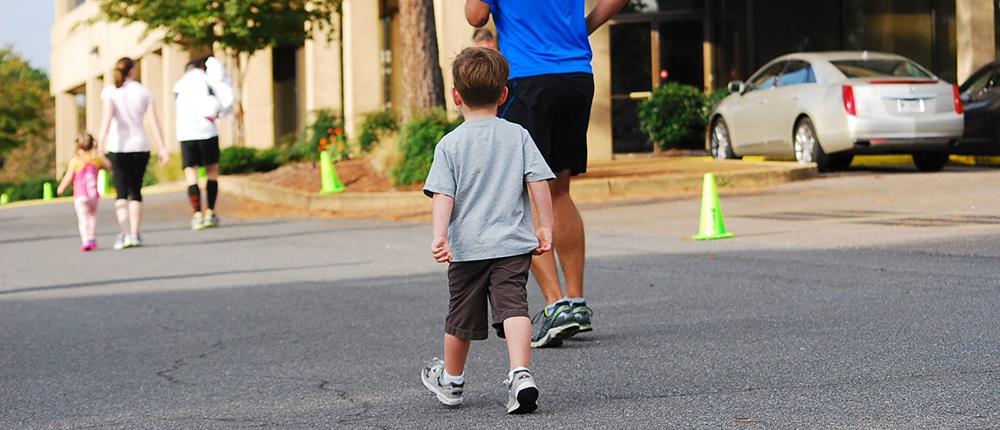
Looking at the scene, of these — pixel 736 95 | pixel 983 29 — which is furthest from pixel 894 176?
pixel 983 29

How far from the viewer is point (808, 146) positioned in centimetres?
1919

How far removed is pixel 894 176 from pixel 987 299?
1068 centimetres

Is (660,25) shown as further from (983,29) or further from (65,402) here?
(65,402)

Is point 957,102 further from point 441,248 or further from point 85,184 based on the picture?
point 441,248

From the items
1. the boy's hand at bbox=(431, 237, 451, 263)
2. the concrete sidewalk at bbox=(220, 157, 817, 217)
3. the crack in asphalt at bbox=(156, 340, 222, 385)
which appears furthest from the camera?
the concrete sidewalk at bbox=(220, 157, 817, 217)

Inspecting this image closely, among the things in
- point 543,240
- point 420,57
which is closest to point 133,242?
point 420,57

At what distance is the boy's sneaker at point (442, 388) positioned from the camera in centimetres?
529

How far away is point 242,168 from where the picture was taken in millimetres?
28297

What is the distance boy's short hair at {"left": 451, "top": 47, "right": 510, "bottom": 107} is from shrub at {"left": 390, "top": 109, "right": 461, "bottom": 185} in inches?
522

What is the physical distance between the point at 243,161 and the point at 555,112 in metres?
22.0

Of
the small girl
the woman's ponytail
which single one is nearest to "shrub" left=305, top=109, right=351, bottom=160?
the woman's ponytail

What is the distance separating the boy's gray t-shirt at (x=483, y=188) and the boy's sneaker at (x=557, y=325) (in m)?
1.35

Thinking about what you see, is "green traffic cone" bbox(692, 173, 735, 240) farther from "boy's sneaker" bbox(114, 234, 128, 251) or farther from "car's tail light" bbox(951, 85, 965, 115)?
"car's tail light" bbox(951, 85, 965, 115)

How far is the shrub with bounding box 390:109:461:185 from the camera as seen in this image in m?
18.7
